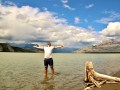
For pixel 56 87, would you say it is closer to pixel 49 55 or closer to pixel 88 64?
pixel 88 64

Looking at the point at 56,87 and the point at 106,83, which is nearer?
the point at 106,83

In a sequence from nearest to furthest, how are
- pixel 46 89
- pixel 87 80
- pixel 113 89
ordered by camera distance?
pixel 113 89 < pixel 46 89 < pixel 87 80

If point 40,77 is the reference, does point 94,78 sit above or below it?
above

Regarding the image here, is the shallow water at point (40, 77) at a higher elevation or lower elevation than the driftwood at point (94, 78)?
lower

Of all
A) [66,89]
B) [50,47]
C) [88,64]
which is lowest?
[66,89]

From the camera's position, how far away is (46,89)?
15.1 m

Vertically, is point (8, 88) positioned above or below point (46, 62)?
below

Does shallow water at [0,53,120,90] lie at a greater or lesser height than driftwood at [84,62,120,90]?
lesser

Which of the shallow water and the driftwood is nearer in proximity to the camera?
the driftwood

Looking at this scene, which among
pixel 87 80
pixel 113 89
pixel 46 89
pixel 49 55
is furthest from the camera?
pixel 49 55

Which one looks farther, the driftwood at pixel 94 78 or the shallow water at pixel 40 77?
the shallow water at pixel 40 77

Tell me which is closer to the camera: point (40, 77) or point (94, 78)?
point (94, 78)

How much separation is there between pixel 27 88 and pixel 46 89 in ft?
4.37

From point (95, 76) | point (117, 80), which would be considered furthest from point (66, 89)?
point (117, 80)
